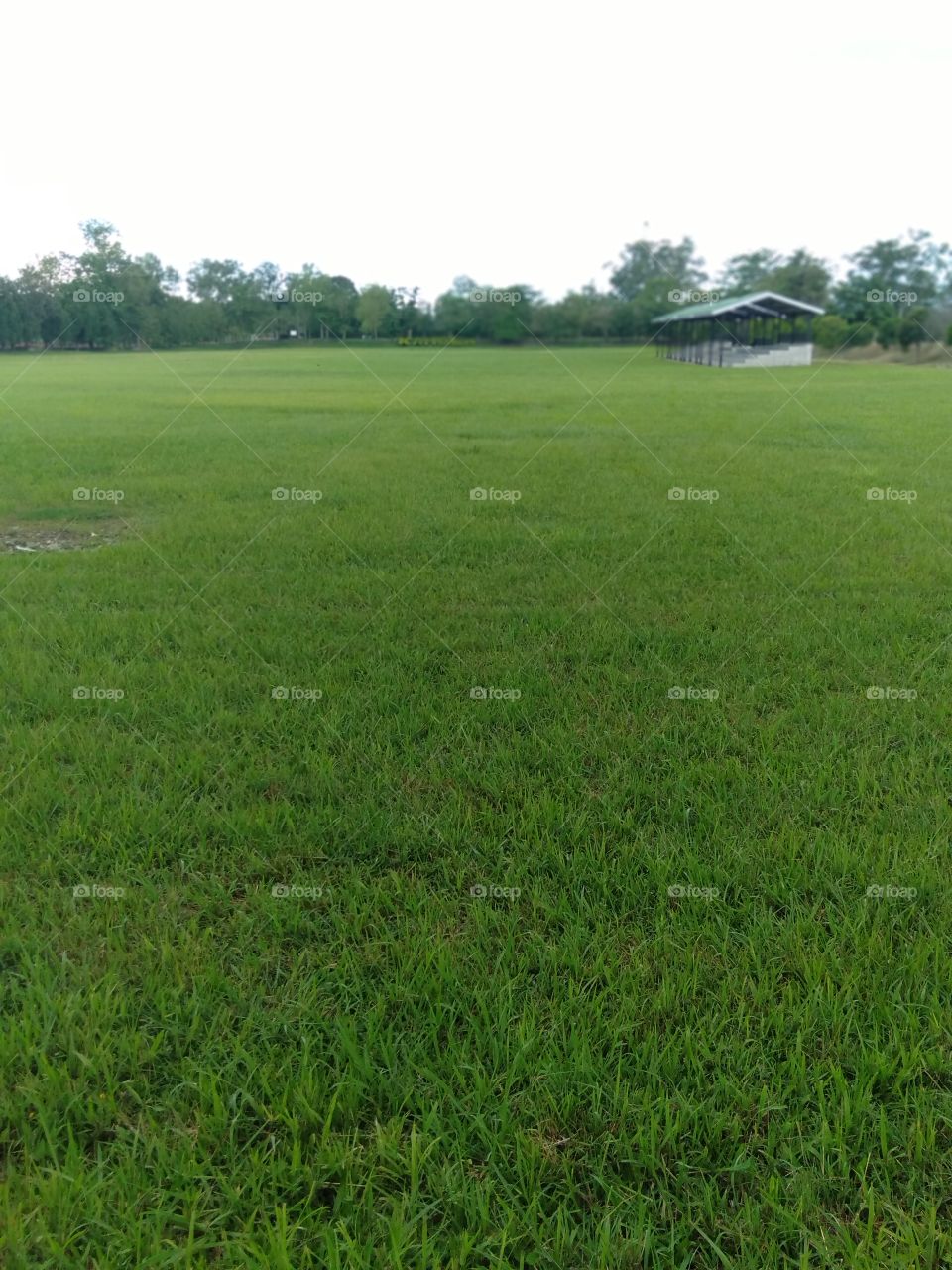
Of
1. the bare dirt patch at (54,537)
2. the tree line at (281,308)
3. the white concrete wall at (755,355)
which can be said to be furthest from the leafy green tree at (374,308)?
the white concrete wall at (755,355)

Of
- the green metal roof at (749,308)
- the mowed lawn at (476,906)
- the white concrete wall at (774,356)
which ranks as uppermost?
the green metal roof at (749,308)

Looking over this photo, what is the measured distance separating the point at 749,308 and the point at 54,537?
2869 cm

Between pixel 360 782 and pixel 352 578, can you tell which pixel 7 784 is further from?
pixel 352 578

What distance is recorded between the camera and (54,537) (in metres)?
7.38

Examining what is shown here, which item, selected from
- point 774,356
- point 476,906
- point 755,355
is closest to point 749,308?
point 755,355

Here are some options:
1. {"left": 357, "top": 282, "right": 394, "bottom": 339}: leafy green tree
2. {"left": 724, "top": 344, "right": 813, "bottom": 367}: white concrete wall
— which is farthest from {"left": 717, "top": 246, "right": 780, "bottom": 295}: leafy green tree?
{"left": 357, "top": 282, "right": 394, "bottom": 339}: leafy green tree

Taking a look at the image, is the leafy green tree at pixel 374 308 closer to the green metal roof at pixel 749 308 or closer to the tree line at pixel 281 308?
the tree line at pixel 281 308

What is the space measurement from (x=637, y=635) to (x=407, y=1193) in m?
3.60

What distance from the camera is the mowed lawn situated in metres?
1.84

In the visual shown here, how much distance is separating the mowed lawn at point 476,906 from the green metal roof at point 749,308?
24482 millimetres

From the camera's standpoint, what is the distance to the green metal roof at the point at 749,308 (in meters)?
28.2

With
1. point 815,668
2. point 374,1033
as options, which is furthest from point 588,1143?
point 815,668

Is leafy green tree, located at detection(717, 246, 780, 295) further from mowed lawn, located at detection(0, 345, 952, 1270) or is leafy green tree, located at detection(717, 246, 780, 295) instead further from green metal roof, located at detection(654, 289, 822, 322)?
mowed lawn, located at detection(0, 345, 952, 1270)

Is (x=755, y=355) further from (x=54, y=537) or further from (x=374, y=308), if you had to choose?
(x=54, y=537)
